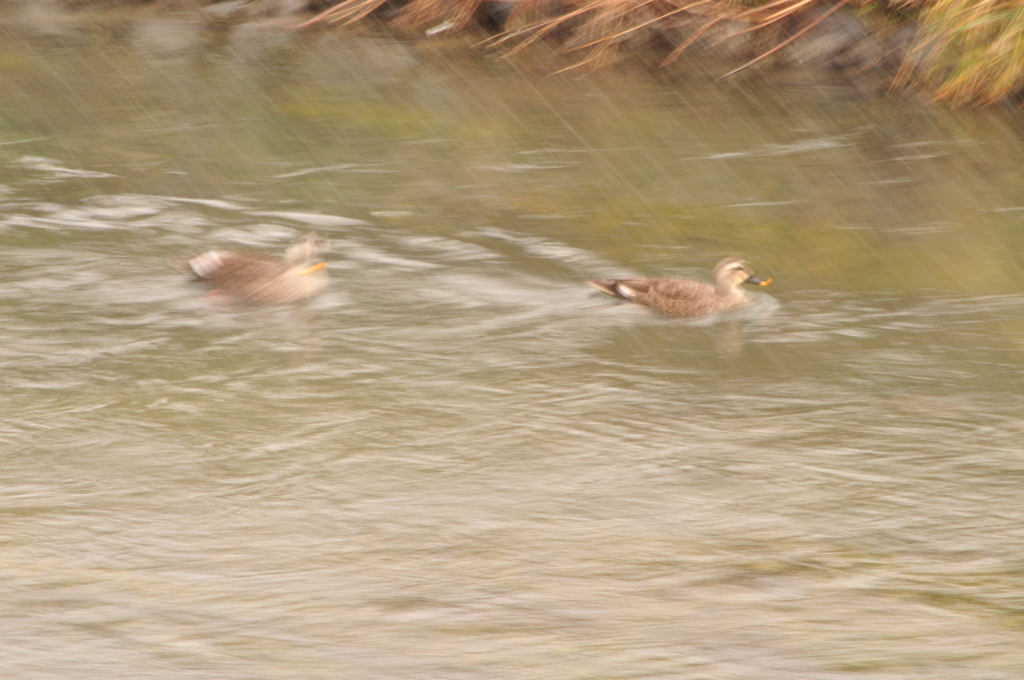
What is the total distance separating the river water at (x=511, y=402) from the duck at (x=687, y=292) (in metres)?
0.12

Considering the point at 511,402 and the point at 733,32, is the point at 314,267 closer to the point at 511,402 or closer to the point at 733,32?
the point at 511,402

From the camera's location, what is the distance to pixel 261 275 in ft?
24.9

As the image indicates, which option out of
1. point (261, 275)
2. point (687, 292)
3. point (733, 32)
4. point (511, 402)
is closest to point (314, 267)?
point (261, 275)

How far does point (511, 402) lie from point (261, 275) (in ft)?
5.89

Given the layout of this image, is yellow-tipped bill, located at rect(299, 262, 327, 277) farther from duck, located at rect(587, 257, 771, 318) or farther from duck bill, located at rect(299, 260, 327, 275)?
duck, located at rect(587, 257, 771, 318)

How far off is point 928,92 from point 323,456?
8.17 m

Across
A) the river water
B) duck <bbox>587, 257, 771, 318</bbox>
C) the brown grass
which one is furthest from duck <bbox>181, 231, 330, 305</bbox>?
the brown grass

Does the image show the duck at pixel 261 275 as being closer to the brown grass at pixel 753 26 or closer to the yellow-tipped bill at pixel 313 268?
the yellow-tipped bill at pixel 313 268

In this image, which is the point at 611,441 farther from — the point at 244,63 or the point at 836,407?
the point at 244,63

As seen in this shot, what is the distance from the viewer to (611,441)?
607 cm

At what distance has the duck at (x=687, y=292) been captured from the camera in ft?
24.5

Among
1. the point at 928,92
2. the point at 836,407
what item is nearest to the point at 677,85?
the point at 928,92

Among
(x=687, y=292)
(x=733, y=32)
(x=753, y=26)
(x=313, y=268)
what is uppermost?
(x=733, y=32)

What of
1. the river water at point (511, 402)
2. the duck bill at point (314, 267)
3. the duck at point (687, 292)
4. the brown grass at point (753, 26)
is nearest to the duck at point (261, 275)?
the duck bill at point (314, 267)
